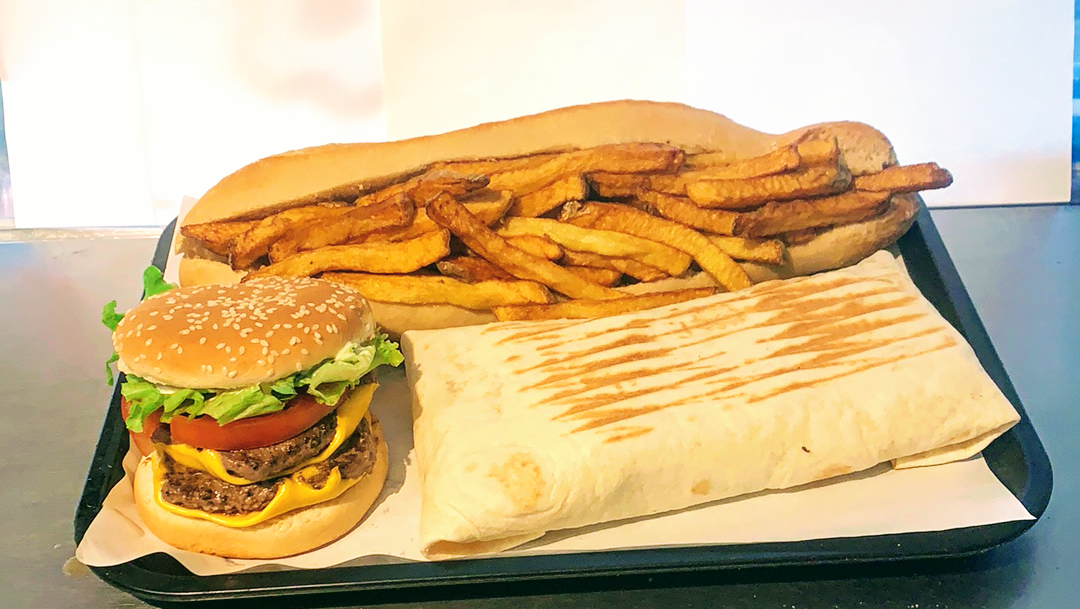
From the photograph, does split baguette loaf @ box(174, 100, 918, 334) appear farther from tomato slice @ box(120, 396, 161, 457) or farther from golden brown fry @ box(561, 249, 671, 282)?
tomato slice @ box(120, 396, 161, 457)

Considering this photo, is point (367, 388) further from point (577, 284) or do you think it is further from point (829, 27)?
point (829, 27)

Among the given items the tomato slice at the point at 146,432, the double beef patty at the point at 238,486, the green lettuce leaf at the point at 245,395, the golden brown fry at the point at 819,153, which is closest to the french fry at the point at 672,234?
the golden brown fry at the point at 819,153

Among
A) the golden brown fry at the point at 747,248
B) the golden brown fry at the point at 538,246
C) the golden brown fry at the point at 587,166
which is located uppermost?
the golden brown fry at the point at 587,166

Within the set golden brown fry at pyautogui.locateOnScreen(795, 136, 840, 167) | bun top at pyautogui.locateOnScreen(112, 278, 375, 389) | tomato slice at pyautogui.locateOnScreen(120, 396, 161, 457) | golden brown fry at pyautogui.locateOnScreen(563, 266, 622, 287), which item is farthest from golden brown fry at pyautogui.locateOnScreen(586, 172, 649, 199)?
tomato slice at pyautogui.locateOnScreen(120, 396, 161, 457)

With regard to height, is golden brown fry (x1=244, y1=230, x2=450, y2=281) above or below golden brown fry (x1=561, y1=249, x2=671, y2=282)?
above

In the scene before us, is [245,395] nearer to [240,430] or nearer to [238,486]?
[240,430]

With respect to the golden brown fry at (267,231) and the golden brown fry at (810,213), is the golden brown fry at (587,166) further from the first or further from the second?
the golden brown fry at (267,231)

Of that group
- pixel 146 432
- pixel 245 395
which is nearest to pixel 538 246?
pixel 245 395
